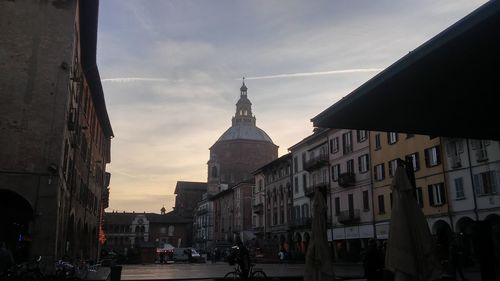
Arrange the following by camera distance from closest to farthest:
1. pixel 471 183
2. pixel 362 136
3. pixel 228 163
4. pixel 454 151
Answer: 1. pixel 471 183
2. pixel 454 151
3. pixel 362 136
4. pixel 228 163

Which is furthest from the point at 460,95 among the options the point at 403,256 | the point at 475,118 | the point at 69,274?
the point at 69,274

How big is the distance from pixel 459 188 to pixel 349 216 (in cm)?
1309

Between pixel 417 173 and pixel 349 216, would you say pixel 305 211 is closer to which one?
pixel 349 216

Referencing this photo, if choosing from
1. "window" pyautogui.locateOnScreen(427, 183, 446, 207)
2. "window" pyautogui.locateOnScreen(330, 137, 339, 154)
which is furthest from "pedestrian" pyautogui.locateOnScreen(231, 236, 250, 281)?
"window" pyautogui.locateOnScreen(330, 137, 339, 154)

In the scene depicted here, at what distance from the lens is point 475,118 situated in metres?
10.5

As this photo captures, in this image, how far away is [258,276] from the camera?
15.2 m

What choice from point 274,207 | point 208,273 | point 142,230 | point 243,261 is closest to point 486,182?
point 208,273

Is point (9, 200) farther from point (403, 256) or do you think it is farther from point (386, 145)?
point (386, 145)

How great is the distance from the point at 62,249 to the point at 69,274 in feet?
15.8

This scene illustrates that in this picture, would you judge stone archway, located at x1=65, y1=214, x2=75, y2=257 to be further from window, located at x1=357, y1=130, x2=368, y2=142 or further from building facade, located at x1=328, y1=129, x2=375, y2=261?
window, located at x1=357, y1=130, x2=368, y2=142

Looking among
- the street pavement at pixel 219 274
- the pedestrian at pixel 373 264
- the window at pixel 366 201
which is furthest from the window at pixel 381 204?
the pedestrian at pixel 373 264

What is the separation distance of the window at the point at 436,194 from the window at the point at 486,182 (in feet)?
9.68

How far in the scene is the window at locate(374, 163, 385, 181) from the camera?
1497 inches

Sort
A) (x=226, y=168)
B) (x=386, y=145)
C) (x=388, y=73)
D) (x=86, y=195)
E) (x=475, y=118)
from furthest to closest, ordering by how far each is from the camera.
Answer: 1. (x=226, y=168)
2. (x=386, y=145)
3. (x=86, y=195)
4. (x=475, y=118)
5. (x=388, y=73)
